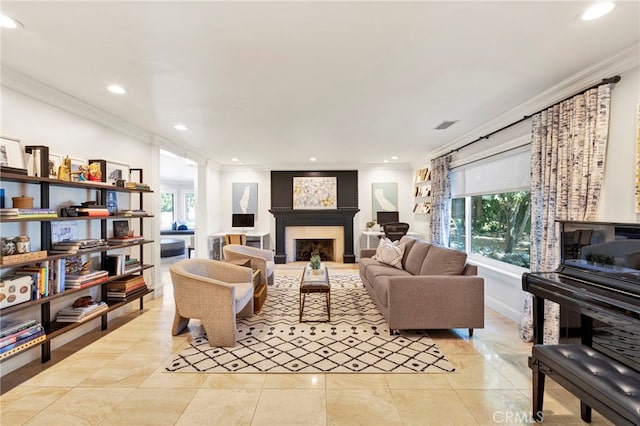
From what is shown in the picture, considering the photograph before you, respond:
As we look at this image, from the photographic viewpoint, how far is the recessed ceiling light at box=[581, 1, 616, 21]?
5.50 ft

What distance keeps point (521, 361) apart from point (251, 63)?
3.52m

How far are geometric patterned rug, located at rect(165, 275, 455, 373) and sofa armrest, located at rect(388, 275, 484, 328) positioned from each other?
0.86 ft

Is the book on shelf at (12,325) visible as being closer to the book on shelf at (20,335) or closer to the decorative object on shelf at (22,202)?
the book on shelf at (20,335)

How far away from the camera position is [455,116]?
370cm

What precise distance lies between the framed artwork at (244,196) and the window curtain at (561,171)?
6.02 m

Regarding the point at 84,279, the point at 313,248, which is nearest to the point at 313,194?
the point at 313,248

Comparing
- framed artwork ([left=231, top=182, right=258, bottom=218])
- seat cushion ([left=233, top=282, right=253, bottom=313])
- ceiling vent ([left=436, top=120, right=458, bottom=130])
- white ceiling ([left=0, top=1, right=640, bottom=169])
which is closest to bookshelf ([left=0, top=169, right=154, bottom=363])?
white ceiling ([left=0, top=1, right=640, bottom=169])

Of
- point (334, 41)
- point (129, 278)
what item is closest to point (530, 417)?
point (334, 41)

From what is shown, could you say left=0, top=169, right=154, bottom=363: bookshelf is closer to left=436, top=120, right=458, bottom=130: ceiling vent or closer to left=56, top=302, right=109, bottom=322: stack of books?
left=56, top=302, right=109, bottom=322: stack of books

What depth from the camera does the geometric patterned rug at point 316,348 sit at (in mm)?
2484

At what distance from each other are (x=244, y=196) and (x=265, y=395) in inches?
233

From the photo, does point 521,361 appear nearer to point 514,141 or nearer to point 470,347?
point 470,347

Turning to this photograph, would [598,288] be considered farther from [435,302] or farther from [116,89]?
[116,89]

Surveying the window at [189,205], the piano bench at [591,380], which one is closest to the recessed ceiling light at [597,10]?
the piano bench at [591,380]
